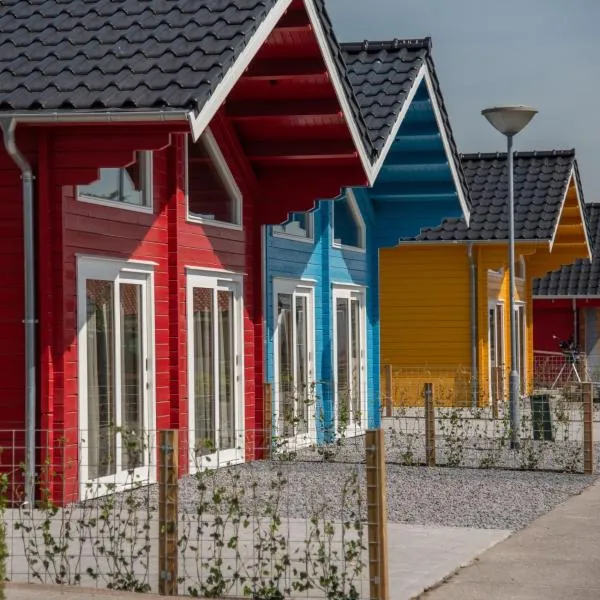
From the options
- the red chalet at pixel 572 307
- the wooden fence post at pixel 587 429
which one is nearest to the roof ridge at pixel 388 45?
the wooden fence post at pixel 587 429

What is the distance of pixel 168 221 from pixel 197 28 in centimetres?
255

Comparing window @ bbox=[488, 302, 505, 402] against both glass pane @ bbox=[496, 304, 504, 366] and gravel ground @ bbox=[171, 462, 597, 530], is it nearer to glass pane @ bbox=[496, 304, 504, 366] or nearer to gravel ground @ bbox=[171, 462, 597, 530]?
glass pane @ bbox=[496, 304, 504, 366]

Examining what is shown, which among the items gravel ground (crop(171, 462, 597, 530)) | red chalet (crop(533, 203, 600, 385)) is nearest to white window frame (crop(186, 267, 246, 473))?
gravel ground (crop(171, 462, 597, 530))

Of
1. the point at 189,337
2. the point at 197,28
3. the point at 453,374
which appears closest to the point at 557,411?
the point at 189,337

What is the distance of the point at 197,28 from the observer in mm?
12258

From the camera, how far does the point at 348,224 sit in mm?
20609

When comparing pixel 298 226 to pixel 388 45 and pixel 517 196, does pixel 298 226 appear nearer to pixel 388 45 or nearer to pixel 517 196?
pixel 388 45

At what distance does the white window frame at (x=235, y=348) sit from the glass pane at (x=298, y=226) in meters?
1.51

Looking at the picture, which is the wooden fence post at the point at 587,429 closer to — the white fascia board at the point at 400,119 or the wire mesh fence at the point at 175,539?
the wire mesh fence at the point at 175,539

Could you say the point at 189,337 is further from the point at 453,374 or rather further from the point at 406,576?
the point at 453,374

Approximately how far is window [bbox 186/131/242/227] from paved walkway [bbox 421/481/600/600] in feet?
16.5

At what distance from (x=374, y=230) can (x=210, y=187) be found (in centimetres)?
651

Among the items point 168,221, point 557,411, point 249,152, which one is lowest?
point 557,411

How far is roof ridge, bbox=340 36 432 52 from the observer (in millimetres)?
18984
